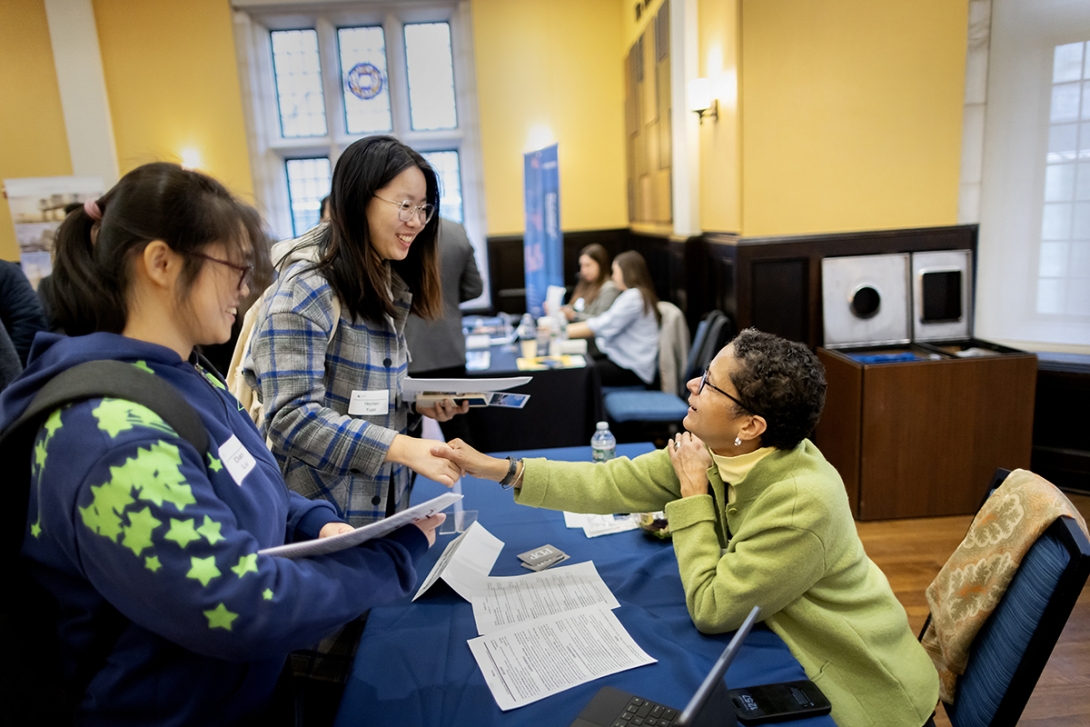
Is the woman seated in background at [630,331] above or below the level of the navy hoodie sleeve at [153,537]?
below

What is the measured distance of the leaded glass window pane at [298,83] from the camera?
7688 millimetres

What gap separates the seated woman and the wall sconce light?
11.1 ft

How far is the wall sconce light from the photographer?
4355 mm

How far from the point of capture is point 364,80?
25.3ft

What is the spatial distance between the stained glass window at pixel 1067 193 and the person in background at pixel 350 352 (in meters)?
3.49

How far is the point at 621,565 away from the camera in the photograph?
1481 mm

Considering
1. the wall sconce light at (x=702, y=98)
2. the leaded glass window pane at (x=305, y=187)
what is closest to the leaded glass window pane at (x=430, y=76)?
the leaded glass window pane at (x=305, y=187)

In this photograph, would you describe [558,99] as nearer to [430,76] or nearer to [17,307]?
[430,76]

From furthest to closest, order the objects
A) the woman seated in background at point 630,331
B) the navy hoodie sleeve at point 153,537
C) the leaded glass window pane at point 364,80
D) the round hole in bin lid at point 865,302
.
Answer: the leaded glass window pane at point 364,80
the woman seated in background at point 630,331
the round hole in bin lid at point 865,302
the navy hoodie sleeve at point 153,537

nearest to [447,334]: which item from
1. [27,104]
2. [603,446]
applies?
[603,446]

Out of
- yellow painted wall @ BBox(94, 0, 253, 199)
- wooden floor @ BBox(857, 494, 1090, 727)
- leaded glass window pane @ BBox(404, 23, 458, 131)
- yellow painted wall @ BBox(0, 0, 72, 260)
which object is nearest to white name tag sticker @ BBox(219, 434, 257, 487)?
wooden floor @ BBox(857, 494, 1090, 727)

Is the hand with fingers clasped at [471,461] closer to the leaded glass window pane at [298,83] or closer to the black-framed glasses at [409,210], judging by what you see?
the black-framed glasses at [409,210]

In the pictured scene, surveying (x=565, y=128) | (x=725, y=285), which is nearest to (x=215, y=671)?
(x=725, y=285)

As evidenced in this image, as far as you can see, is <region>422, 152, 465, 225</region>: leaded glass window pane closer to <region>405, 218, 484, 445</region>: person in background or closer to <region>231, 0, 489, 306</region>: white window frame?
<region>231, 0, 489, 306</region>: white window frame
